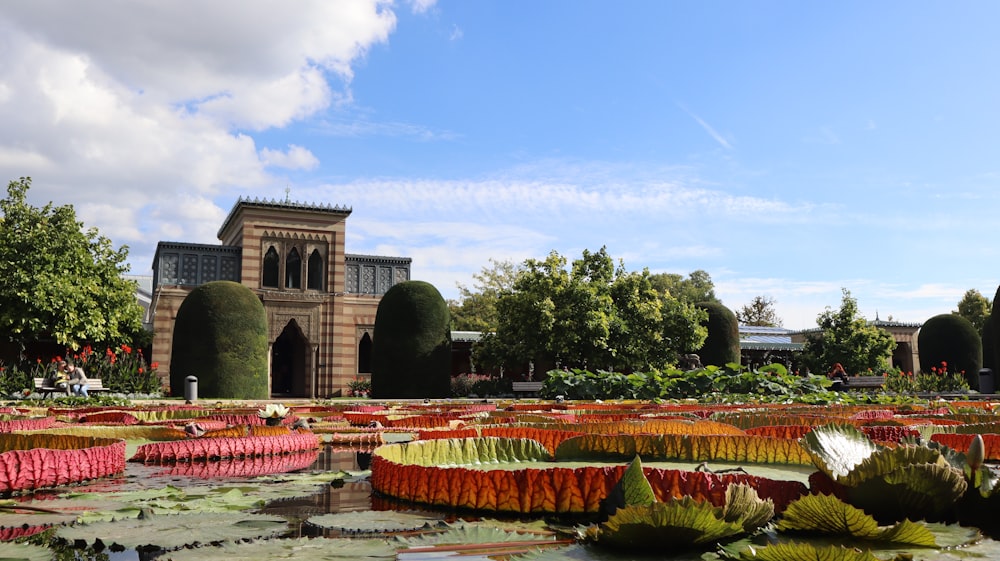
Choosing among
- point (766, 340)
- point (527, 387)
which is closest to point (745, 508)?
point (527, 387)

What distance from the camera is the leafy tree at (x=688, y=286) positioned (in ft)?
167

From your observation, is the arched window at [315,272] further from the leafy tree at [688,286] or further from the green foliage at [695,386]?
the leafy tree at [688,286]

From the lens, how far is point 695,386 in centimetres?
1466

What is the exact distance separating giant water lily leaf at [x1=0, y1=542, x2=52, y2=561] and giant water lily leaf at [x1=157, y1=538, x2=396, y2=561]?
0.73ft

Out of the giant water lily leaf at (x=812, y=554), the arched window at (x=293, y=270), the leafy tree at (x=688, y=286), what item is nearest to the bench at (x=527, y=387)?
the arched window at (x=293, y=270)

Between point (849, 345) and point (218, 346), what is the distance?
23.8 meters

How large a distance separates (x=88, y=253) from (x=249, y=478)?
23.4m

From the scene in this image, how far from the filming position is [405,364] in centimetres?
2034

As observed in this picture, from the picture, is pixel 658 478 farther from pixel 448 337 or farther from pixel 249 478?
pixel 448 337

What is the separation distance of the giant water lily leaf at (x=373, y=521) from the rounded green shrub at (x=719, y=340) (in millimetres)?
26338

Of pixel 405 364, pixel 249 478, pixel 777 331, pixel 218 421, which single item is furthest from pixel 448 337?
pixel 777 331

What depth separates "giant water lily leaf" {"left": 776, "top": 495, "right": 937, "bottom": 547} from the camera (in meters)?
1.38

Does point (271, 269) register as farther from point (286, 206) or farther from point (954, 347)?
point (954, 347)

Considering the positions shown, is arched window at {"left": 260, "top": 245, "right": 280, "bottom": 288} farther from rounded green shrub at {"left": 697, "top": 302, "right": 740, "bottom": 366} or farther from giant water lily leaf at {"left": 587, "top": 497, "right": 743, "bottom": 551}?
giant water lily leaf at {"left": 587, "top": 497, "right": 743, "bottom": 551}
